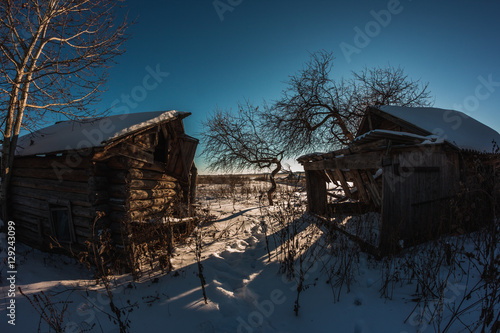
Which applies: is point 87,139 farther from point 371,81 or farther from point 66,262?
point 371,81

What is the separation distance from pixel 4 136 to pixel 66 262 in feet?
13.7

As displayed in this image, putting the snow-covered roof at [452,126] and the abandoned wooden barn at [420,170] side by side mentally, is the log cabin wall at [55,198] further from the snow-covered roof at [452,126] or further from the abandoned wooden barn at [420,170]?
the snow-covered roof at [452,126]

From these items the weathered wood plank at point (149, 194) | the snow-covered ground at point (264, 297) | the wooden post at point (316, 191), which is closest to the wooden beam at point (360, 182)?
the wooden post at point (316, 191)

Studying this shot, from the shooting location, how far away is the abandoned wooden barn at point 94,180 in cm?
477

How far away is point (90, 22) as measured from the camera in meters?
6.44

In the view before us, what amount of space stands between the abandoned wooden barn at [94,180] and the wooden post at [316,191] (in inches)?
208

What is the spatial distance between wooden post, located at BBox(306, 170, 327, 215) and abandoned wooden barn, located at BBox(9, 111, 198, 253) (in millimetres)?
5289

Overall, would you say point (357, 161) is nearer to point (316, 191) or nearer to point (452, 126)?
point (316, 191)

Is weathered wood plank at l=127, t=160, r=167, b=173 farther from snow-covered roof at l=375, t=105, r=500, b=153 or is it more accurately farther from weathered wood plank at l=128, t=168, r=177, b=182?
snow-covered roof at l=375, t=105, r=500, b=153

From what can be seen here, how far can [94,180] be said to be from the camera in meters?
4.72

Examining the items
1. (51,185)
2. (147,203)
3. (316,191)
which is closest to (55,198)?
(51,185)

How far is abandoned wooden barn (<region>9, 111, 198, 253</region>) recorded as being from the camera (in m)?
4.77

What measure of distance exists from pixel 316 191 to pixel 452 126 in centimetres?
498

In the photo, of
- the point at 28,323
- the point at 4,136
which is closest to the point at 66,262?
the point at 28,323
